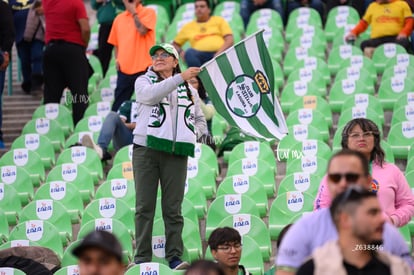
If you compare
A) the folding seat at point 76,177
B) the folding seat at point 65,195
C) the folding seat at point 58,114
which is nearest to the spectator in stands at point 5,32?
the folding seat at point 58,114

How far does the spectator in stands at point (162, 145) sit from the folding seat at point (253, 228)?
0.43 metres

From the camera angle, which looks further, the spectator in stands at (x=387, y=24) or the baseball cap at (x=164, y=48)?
the spectator in stands at (x=387, y=24)

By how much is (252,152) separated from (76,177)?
5.01ft

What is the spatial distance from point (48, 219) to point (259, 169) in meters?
1.81

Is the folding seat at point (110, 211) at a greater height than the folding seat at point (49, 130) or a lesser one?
lesser

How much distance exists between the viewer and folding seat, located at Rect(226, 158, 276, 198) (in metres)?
9.49

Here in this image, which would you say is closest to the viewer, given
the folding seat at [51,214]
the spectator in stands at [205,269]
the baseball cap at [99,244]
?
the baseball cap at [99,244]

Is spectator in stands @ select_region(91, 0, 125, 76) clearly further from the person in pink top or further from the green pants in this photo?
the person in pink top

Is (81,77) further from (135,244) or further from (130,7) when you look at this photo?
(135,244)

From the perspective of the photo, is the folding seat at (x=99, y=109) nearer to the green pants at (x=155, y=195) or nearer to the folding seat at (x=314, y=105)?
the folding seat at (x=314, y=105)

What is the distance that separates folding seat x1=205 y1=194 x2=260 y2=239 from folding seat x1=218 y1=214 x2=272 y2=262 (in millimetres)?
321

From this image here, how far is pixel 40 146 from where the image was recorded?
10789mm

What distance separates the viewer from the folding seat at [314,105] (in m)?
10.9

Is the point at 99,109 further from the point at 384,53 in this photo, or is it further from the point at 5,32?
the point at 384,53
